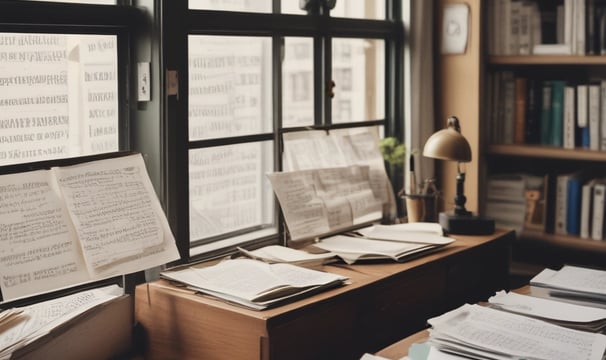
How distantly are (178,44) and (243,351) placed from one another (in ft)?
3.26

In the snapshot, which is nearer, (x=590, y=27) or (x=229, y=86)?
(x=229, y=86)

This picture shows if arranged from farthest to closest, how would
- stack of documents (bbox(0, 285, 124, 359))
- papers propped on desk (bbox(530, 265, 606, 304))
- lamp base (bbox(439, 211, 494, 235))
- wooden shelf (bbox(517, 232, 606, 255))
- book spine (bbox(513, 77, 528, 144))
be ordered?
book spine (bbox(513, 77, 528, 144))
wooden shelf (bbox(517, 232, 606, 255))
lamp base (bbox(439, 211, 494, 235))
papers propped on desk (bbox(530, 265, 606, 304))
stack of documents (bbox(0, 285, 124, 359))

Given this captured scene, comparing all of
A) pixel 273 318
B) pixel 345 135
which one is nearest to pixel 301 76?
pixel 345 135

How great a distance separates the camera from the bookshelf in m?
3.68

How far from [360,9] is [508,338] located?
6.30ft

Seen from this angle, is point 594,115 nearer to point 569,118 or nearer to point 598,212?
point 569,118

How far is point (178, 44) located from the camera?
2.62 m

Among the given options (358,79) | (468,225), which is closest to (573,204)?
(468,225)

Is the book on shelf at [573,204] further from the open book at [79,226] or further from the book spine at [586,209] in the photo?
the open book at [79,226]

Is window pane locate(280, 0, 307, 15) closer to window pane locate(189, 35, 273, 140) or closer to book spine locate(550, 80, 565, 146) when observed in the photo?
window pane locate(189, 35, 273, 140)

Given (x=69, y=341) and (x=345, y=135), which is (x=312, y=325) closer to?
(x=69, y=341)

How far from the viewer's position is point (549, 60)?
12.0 feet

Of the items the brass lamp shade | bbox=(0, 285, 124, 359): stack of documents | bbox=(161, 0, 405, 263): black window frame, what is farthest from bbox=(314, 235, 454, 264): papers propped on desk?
bbox=(0, 285, 124, 359): stack of documents

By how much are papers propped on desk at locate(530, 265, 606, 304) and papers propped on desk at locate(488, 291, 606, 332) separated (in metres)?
0.10
